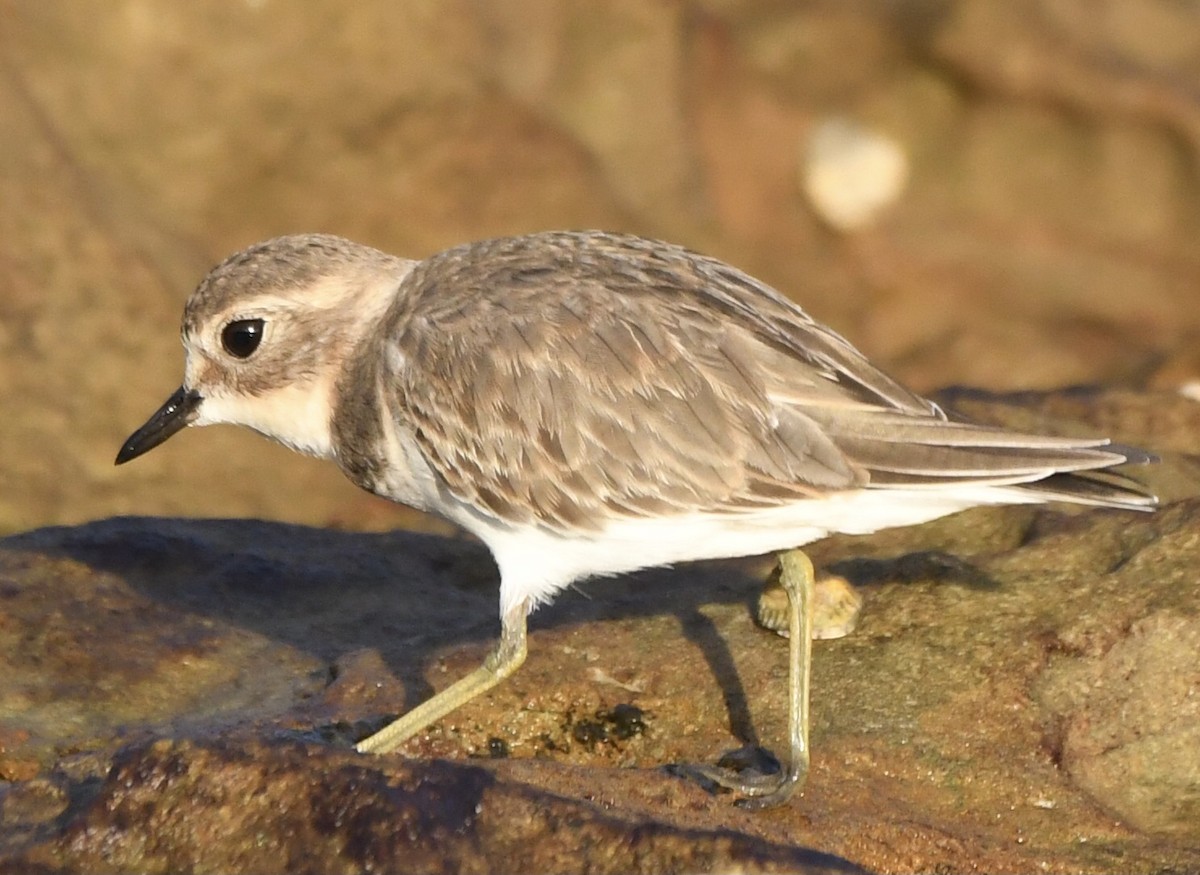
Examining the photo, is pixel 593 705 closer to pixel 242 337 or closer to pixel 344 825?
pixel 344 825

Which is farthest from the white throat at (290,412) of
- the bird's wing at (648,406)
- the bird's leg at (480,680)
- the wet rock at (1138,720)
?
the wet rock at (1138,720)

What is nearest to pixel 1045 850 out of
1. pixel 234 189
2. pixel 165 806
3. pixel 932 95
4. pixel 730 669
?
pixel 730 669

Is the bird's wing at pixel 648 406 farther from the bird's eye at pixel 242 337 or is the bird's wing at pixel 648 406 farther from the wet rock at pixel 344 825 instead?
the wet rock at pixel 344 825

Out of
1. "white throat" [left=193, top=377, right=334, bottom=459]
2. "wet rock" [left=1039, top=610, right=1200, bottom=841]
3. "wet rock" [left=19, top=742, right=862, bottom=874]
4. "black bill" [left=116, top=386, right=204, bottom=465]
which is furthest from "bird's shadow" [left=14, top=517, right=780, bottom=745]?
"wet rock" [left=19, top=742, right=862, bottom=874]

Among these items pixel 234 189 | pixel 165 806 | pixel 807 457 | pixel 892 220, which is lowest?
pixel 165 806

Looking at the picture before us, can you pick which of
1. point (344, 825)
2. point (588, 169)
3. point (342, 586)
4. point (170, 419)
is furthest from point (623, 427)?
point (588, 169)

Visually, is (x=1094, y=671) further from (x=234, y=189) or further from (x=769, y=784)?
(x=234, y=189)

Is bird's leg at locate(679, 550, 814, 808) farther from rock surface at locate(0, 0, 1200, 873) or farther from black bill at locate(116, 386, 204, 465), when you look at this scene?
black bill at locate(116, 386, 204, 465)
